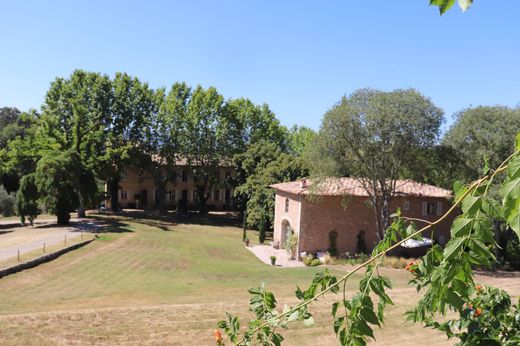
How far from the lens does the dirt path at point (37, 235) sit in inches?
1047

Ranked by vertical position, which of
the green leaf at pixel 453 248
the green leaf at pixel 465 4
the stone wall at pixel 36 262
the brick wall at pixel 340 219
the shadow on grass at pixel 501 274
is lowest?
the shadow on grass at pixel 501 274

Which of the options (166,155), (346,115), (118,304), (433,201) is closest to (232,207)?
(166,155)

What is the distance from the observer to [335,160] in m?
28.6

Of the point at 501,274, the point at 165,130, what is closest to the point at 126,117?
the point at 165,130

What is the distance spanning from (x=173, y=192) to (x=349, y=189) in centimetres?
3788

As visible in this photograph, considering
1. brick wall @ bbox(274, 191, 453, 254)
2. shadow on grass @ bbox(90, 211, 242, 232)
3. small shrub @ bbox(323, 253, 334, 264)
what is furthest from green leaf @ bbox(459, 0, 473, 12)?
shadow on grass @ bbox(90, 211, 242, 232)

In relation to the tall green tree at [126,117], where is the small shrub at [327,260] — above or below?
below

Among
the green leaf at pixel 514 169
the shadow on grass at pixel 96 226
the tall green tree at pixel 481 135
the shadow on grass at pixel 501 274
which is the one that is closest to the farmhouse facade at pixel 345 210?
the shadow on grass at pixel 501 274

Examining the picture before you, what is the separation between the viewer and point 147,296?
59.5ft

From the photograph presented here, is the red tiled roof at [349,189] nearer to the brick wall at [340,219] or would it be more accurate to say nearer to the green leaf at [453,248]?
the brick wall at [340,219]

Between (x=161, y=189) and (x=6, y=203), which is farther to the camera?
(x=161, y=189)

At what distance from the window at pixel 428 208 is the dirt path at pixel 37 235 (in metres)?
26.7

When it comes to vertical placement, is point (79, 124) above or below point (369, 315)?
above

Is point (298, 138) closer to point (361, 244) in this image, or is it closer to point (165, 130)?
point (165, 130)
